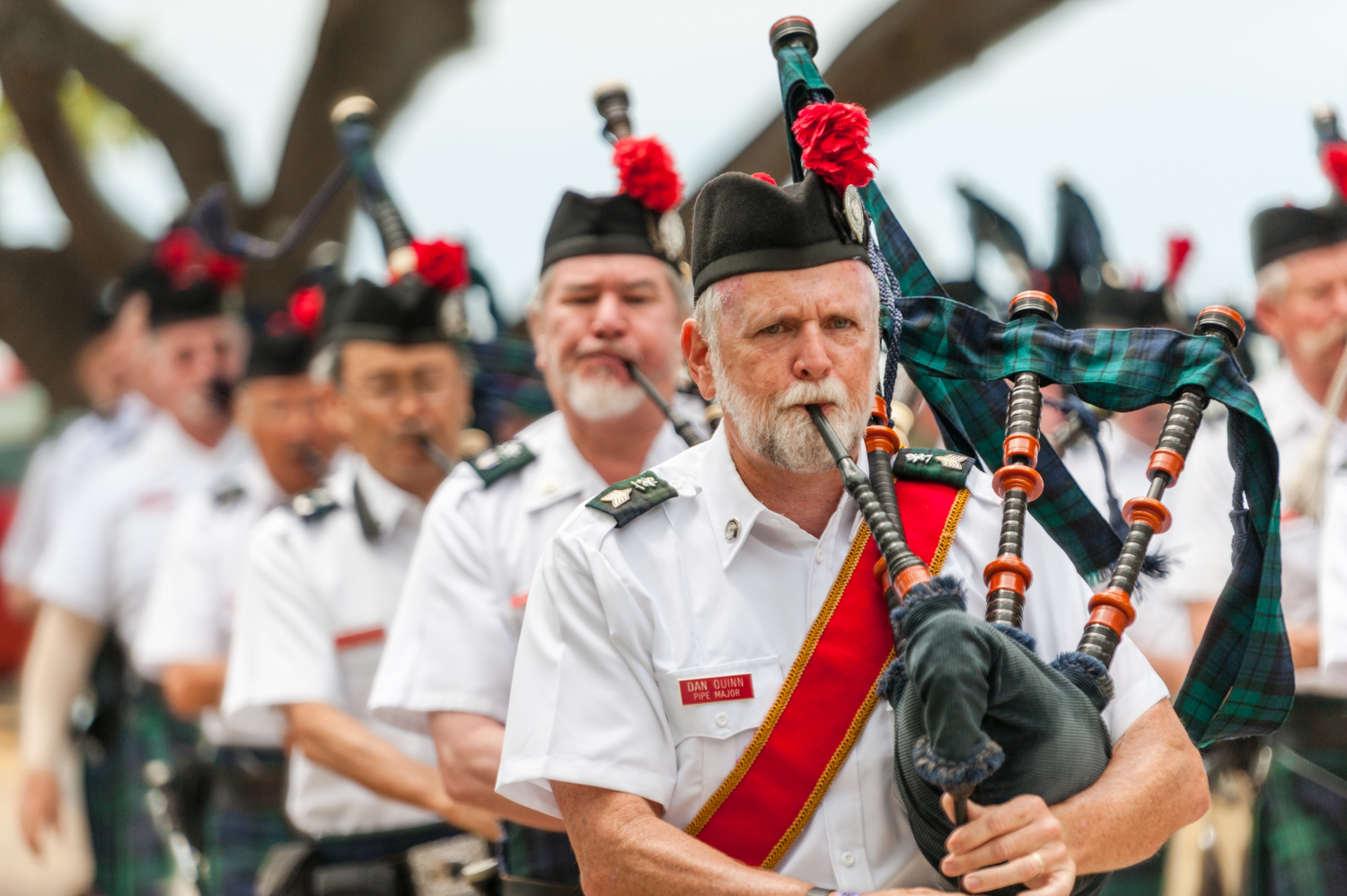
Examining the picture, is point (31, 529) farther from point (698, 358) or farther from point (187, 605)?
point (698, 358)

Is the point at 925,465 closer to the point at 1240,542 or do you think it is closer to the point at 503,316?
the point at 1240,542

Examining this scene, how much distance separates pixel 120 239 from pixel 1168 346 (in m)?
6.13

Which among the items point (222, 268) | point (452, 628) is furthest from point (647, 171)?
point (222, 268)

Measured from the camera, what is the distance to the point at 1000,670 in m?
2.04

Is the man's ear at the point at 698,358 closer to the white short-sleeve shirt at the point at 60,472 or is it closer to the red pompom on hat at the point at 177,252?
the red pompom on hat at the point at 177,252

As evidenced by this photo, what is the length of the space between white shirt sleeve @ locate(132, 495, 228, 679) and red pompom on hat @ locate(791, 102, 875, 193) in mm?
3080

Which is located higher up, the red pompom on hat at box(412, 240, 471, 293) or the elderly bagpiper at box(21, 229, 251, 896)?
the red pompom on hat at box(412, 240, 471, 293)

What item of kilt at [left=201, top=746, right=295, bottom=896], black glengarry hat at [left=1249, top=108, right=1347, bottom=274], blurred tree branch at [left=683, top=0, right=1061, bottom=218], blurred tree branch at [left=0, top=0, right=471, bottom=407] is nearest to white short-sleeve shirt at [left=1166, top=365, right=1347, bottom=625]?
black glengarry hat at [left=1249, top=108, right=1347, bottom=274]

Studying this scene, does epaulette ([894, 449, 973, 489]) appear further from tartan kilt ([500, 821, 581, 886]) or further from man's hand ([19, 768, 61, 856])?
man's hand ([19, 768, 61, 856])

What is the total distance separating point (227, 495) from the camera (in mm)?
5195

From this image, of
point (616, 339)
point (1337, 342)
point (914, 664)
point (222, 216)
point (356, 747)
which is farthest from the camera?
point (222, 216)

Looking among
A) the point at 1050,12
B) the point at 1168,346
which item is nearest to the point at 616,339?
the point at 1168,346

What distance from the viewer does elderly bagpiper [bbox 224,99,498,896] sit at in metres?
3.88

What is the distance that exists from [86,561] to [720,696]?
161 inches
